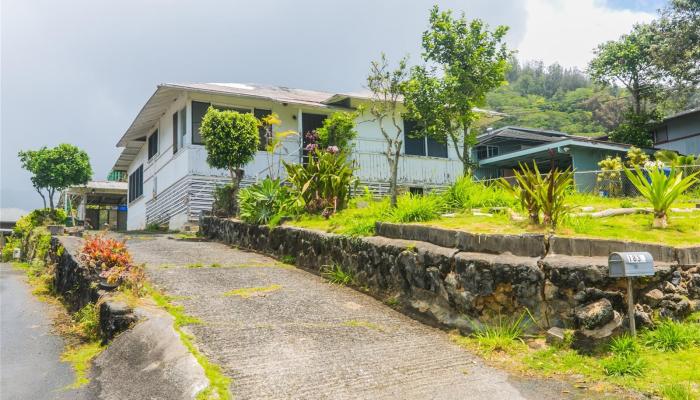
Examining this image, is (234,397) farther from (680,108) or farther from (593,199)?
(680,108)

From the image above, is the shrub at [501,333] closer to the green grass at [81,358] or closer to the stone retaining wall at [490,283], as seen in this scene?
the stone retaining wall at [490,283]

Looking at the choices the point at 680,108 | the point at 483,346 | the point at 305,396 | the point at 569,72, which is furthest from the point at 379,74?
the point at 569,72

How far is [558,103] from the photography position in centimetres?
7456

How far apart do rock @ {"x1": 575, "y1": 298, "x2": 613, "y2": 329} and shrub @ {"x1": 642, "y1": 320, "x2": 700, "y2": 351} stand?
0.38 m

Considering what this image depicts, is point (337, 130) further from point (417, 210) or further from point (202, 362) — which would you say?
point (202, 362)

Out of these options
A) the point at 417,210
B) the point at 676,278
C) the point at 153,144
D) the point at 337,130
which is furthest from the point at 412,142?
the point at 676,278

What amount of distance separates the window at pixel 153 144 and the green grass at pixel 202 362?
16246 millimetres

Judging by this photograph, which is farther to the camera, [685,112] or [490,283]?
[685,112]

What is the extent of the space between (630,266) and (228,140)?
1122cm

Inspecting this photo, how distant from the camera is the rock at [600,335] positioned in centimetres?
512

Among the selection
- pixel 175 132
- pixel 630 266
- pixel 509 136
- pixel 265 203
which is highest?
pixel 509 136

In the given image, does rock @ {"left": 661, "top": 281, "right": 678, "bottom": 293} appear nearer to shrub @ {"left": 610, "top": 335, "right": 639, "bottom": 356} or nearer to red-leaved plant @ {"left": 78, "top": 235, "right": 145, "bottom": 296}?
shrub @ {"left": 610, "top": 335, "right": 639, "bottom": 356}

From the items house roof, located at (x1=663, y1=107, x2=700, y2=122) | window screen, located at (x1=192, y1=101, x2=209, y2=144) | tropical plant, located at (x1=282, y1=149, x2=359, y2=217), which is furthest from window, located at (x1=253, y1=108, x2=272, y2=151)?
house roof, located at (x1=663, y1=107, x2=700, y2=122)

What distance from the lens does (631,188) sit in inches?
466
